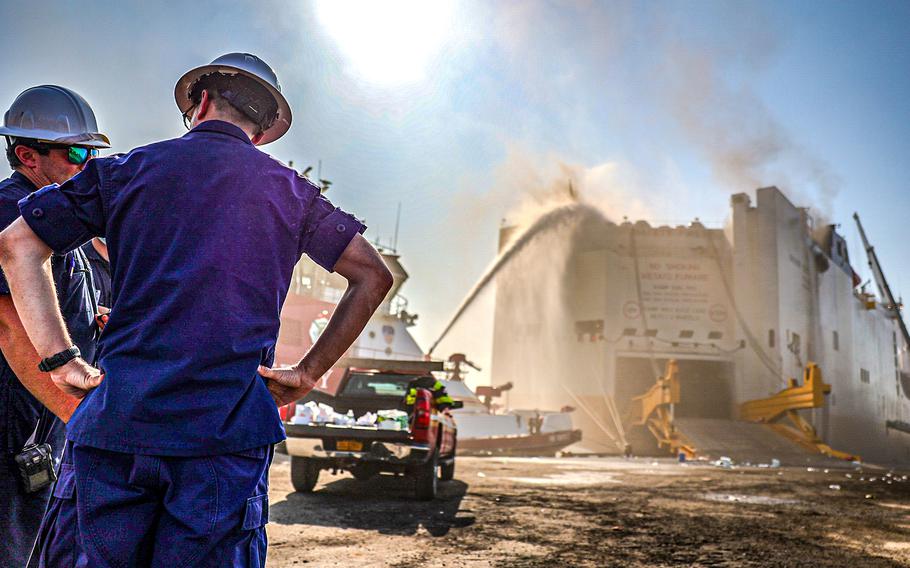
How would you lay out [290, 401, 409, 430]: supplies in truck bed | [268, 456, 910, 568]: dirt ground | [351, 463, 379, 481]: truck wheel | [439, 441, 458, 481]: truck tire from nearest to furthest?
[268, 456, 910, 568]: dirt ground < [351, 463, 379, 481]: truck wheel < [290, 401, 409, 430]: supplies in truck bed < [439, 441, 458, 481]: truck tire

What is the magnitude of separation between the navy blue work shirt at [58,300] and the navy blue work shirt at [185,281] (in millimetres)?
542

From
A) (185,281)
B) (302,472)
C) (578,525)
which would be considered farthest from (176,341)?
(302,472)

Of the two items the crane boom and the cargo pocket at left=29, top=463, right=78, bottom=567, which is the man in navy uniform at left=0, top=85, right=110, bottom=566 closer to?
the cargo pocket at left=29, top=463, right=78, bottom=567

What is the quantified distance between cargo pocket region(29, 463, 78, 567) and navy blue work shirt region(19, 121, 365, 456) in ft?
0.37

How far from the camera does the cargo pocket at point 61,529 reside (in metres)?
1.35

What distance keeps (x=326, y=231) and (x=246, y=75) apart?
50cm

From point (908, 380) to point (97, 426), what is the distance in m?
76.3

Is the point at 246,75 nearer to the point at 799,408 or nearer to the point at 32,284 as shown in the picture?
the point at 32,284

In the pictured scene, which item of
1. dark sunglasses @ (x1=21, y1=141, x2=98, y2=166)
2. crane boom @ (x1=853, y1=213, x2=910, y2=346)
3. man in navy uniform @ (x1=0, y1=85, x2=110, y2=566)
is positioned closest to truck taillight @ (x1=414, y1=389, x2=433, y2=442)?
man in navy uniform @ (x1=0, y1=85, x2=110, y2=566)

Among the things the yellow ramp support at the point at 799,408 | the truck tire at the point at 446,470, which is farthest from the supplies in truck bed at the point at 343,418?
the yellow ramp support at the point at 799,408

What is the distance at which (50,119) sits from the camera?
2205 millimetres

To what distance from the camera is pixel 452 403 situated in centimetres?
870

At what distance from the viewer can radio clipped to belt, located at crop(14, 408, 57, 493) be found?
1.93 meters

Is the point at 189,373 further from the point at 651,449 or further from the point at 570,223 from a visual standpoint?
the point at 570,223
